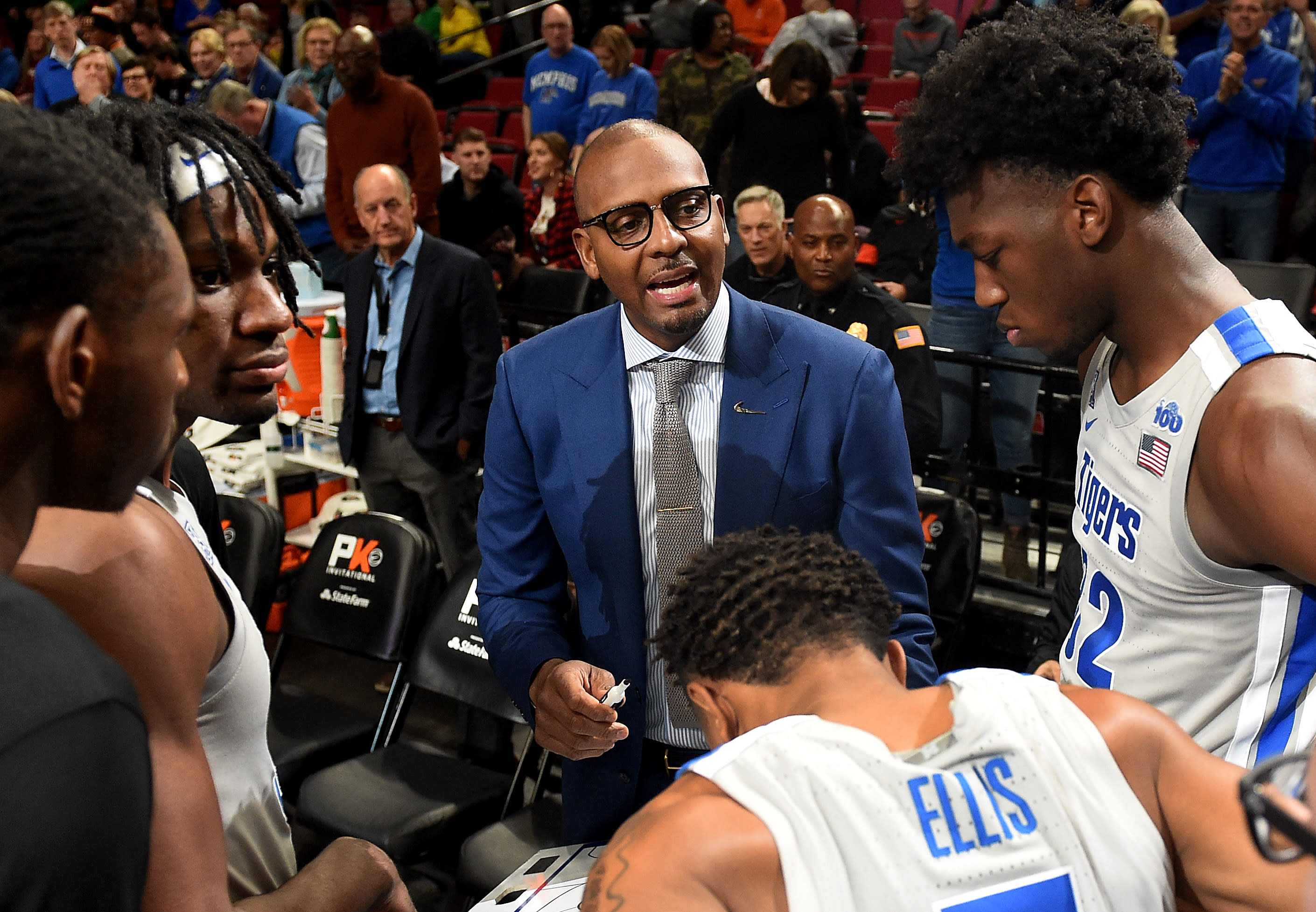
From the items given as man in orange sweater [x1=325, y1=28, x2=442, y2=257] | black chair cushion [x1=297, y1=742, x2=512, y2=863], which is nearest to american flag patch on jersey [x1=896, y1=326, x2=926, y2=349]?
black chair cushion [x1=297, y1=742, x2=512, y2=863]

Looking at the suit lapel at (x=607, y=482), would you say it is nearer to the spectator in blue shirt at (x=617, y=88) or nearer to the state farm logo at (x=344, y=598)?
the state farm logo at (x=344, y=598)

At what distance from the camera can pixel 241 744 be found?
1.42 m

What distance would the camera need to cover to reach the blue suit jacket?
6.70ft

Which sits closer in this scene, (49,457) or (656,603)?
(49,457)

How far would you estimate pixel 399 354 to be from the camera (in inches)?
187

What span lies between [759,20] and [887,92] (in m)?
1.54

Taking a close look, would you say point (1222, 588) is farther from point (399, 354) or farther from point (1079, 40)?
point (399, 354)

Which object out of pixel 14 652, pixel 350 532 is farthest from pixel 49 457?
pixel 350 532

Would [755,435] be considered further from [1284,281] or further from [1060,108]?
[1284,281]

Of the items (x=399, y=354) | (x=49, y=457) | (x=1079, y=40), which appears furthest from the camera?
(x=399, y=354)

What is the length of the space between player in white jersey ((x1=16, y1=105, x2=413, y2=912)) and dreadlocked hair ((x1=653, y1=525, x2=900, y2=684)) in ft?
1.78

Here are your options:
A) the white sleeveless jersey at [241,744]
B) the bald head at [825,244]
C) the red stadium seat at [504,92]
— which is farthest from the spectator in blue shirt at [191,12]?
the white sleeveless jersey at [241,744]

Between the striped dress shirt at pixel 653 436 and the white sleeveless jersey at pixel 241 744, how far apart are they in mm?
731

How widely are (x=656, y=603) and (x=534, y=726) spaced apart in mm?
316
